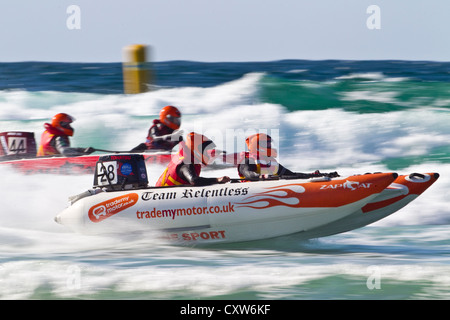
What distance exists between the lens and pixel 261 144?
789 cm

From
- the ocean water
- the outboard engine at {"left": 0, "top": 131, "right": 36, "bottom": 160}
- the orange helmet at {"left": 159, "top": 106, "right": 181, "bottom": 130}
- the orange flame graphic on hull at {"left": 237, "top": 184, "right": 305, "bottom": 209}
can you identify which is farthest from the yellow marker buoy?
the orange flame graphic on hull at {"left": 237, "top": 184, "right": 305, "bottom": 209}

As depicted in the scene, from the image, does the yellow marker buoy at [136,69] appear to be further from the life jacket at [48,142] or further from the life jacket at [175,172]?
the life jacket at [175,172]

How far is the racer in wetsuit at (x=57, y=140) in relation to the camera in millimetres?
11477

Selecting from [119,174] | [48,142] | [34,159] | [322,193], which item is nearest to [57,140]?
[48,142]

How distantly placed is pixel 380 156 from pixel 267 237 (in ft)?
19.5

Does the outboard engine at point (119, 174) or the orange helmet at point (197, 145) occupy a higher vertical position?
the orange helmet at point (197, 145)

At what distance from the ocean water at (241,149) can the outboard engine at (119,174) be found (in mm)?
636

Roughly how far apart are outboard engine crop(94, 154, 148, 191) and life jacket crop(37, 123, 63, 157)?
365 cm

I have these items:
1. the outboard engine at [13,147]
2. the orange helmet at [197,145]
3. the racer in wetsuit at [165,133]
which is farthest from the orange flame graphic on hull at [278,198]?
the outboard engine at [13,147]

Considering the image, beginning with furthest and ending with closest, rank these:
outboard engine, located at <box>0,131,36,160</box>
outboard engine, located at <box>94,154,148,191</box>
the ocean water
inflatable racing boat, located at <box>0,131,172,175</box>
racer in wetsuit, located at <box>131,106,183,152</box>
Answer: racer in wetsuit, located at <box>131,106,183,152</box>
outboard engine, located at <box>0,131,36,160</box>
inflatable racing boat, located at <box>0,131,172,175</box>
outboard engine, located at <box>94,154,148,191</box>
the ocean water

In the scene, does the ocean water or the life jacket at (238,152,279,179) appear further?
the life jacket at (238,152,279,179)

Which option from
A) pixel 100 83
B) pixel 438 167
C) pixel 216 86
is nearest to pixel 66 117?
pixel 438 167

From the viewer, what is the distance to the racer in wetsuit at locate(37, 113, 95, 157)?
11.5m

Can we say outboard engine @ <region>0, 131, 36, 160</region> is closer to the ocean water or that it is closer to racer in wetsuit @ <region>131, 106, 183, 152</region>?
the ocean water
